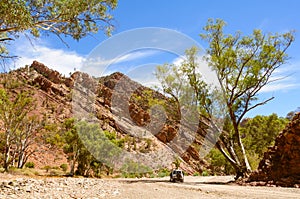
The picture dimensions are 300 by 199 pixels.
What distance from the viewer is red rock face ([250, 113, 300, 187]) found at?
15.3m

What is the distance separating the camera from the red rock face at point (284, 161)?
50.2 ft

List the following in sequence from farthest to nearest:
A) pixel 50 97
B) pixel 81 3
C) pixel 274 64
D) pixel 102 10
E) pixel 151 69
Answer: pixel 50 97 → pixel 151 69 → pixel 274 64 → pixel 102 10 → pixel 81 3

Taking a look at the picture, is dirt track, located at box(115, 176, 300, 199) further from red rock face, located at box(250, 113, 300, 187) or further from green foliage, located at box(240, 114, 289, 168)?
green foliage, located at box(240, 114, 289, 168)

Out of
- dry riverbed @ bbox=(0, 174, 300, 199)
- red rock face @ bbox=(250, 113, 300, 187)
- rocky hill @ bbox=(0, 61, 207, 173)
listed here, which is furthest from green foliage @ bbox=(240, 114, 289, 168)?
dry riverbed @ bbox=(0, 174, 300, 199)

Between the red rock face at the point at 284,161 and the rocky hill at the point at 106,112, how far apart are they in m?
33.3

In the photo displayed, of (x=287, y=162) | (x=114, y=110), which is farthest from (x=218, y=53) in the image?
(x=114, y=110)

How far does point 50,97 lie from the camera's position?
239ft

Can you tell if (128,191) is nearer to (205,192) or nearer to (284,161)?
(205,192)

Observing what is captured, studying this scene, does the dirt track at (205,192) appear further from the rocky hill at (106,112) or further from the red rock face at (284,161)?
the rocky hill at (106,112)

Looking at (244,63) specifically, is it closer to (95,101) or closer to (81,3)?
(81,3)

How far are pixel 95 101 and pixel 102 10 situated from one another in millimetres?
65179

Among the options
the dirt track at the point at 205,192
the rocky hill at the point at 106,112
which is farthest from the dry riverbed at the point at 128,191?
the rocky hill at the point at 106,112

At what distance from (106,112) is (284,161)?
2418 inches

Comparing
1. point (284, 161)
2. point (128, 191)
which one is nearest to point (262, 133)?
point (284, 161)
